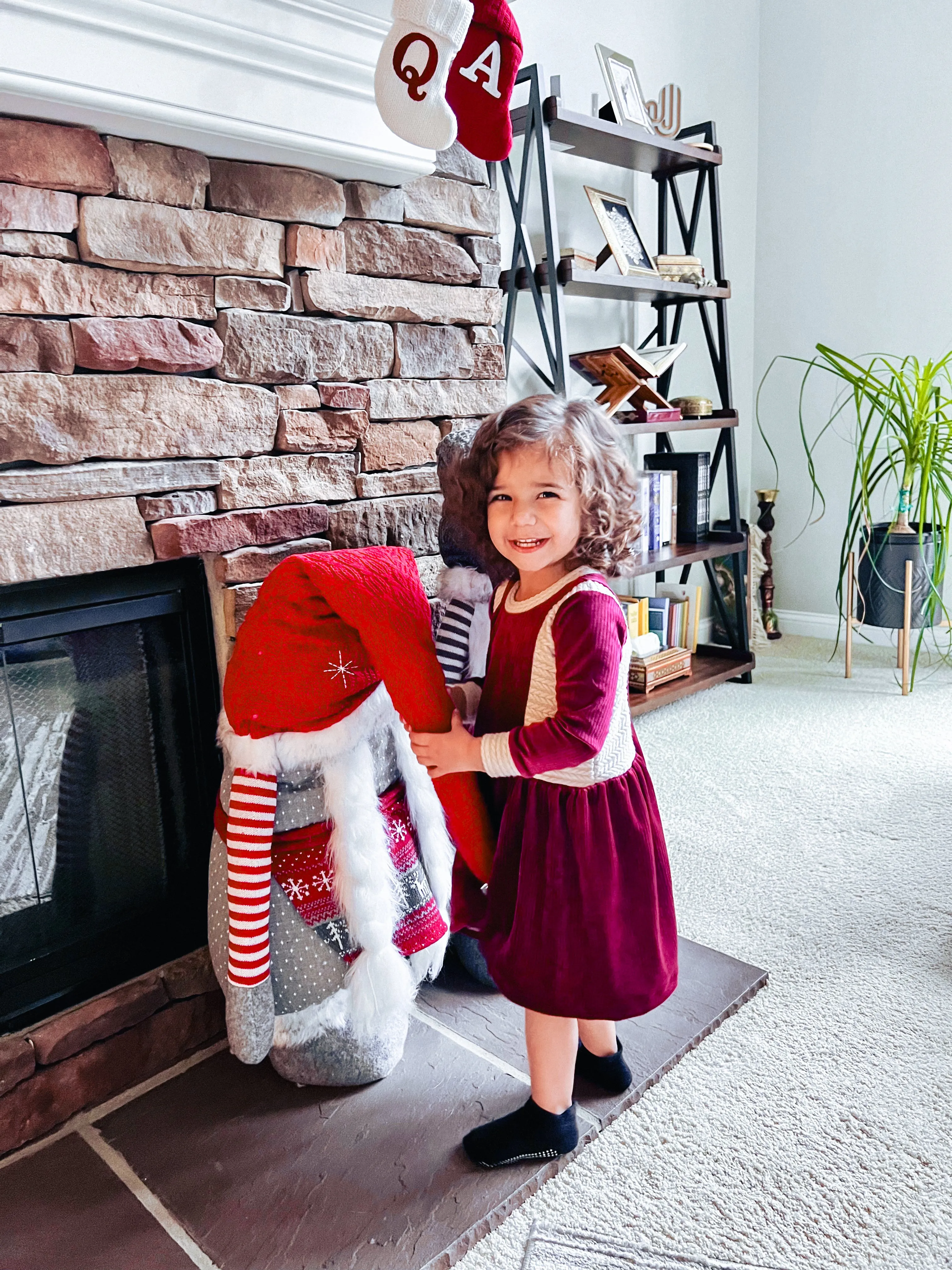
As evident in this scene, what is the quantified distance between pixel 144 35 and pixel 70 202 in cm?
21

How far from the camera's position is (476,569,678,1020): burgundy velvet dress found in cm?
109

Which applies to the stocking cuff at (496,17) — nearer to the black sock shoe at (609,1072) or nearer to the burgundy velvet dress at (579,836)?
the burgundy velvet dress at (579,836)

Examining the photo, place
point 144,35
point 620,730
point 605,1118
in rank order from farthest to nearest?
point 605,1118, point 620,730, point 144,35

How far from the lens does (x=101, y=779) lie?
1.36 metres

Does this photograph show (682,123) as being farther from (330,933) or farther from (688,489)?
(330,933)

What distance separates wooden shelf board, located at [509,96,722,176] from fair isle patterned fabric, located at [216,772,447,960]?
1678mm

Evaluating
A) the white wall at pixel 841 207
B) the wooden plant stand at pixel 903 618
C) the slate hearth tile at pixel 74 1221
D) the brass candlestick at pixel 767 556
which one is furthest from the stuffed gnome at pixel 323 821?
the white wall at pixel 841 207

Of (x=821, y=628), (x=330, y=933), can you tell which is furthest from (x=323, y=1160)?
(x=821, y=628)

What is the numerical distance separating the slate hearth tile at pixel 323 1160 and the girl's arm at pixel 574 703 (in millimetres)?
525

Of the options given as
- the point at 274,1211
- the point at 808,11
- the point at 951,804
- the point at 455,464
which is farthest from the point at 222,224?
the point at 808,11

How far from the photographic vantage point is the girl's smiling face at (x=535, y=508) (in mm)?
1116

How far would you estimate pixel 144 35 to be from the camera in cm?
106

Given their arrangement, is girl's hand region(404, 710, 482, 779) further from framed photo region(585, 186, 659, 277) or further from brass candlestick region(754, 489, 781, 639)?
brass candlestick region(754, 489, 781, 639)

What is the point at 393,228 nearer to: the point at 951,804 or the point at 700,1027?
the point at 700,1027
